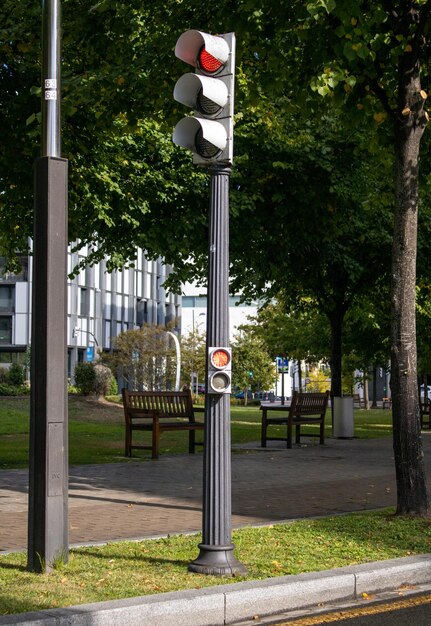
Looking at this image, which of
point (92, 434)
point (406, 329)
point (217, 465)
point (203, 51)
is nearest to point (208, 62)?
point (203, 51)

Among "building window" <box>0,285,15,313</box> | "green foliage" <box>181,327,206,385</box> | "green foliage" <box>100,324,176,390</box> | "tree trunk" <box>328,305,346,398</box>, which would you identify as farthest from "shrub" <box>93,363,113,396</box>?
"building window" <box>0,285,15,313</box>

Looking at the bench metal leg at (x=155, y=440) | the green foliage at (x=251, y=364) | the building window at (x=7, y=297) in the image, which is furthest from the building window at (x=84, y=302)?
the bench metal leg at (x=155, y=440)

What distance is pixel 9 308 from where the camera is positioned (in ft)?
265

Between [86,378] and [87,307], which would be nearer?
[86,378]

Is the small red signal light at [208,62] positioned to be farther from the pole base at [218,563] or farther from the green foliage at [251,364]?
the green foliage at [251,364]

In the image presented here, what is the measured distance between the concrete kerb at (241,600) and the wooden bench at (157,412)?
10591 mm

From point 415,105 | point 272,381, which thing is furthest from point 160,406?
point 272,381

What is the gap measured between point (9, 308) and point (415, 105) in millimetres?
71508

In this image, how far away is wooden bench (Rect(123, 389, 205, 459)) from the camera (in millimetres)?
18672

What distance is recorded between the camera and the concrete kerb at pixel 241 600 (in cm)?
626

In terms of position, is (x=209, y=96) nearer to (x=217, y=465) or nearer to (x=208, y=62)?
(x=208, y=62)

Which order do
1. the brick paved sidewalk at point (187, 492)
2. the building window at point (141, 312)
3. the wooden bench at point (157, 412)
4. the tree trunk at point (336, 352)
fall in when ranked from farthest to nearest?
the building window at point (141, 312) < the tree trunk at point (336, 352) < the wooden bench at point (157, 412) < the brick paved sidewalk at point (187, 492)

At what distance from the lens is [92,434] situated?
1059 inches

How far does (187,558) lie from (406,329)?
3886mm
